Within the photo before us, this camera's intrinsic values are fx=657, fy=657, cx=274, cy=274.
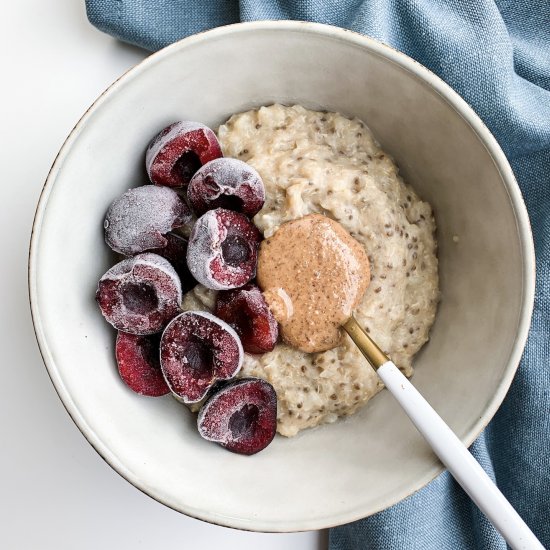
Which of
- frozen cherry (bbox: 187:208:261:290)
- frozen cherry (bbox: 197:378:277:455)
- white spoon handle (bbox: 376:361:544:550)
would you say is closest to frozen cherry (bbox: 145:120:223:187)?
frozen cherry (bbox: 187:208:261:290)

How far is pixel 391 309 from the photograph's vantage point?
1485 millimetres

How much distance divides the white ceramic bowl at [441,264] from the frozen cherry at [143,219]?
0.22 feet

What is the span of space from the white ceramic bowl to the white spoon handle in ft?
0.34

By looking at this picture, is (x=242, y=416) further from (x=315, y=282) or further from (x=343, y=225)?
(x=343, y=225)

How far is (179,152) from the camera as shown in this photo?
4.70ft

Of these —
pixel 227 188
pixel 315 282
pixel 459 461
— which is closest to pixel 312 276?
pixel 315 282

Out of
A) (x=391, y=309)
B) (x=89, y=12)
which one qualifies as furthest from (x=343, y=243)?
(x=89, y=12)

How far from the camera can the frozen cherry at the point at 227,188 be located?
138 cm

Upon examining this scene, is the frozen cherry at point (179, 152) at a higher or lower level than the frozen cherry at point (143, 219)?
higher

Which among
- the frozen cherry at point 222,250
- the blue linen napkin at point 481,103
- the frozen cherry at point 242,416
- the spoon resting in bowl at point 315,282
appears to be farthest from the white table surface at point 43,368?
the spoon resting in bowl at point 315,282

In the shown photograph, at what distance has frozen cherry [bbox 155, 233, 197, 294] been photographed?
1.46 meters

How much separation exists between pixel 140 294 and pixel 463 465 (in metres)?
0.75

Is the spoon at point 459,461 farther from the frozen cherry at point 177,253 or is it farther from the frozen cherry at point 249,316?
the frozen cherry at point 177,253

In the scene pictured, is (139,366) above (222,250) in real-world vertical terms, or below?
below
